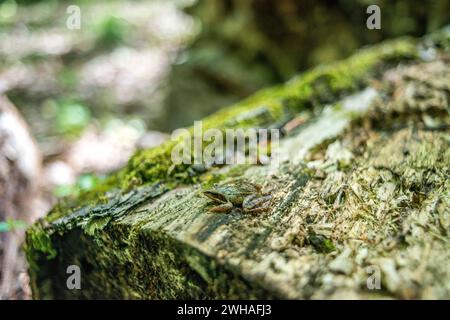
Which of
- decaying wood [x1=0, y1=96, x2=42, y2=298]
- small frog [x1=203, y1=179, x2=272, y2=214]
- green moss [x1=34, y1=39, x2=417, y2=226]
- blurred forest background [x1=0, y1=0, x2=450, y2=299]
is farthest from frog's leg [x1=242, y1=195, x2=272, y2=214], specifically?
decaying wood [x1=0, y1=96, x2=42, y2=298]

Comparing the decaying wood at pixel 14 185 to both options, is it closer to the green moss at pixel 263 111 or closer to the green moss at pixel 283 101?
the green moss at pixel 263 111

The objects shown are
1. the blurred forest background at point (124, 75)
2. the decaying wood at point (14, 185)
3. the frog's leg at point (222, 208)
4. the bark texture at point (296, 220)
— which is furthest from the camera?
the blurred forest background at point (124, 75)

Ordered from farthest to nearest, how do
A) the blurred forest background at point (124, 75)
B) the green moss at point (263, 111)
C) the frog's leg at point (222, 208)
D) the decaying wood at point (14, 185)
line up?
the blurred forest background at point (124, 75) → the decaying wood at point (14, 185) → the green moss at point (263, 111) → the frog's leg at point (222, 208)

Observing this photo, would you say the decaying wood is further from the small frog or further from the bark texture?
the small frog

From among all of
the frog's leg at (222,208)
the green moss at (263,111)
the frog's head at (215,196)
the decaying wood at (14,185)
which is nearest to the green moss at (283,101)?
the green moss at (263,111)

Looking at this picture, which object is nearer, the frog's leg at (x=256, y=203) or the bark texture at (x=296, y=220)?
the bark texture at (x=296, y=220)

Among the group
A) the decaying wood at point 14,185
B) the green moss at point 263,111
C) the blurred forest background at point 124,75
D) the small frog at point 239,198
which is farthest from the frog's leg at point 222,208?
the decaying wood at point 14,185

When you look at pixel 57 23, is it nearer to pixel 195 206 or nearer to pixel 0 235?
pixel 0 235

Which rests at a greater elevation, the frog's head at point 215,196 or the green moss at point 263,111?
the green moss at point 263,111
